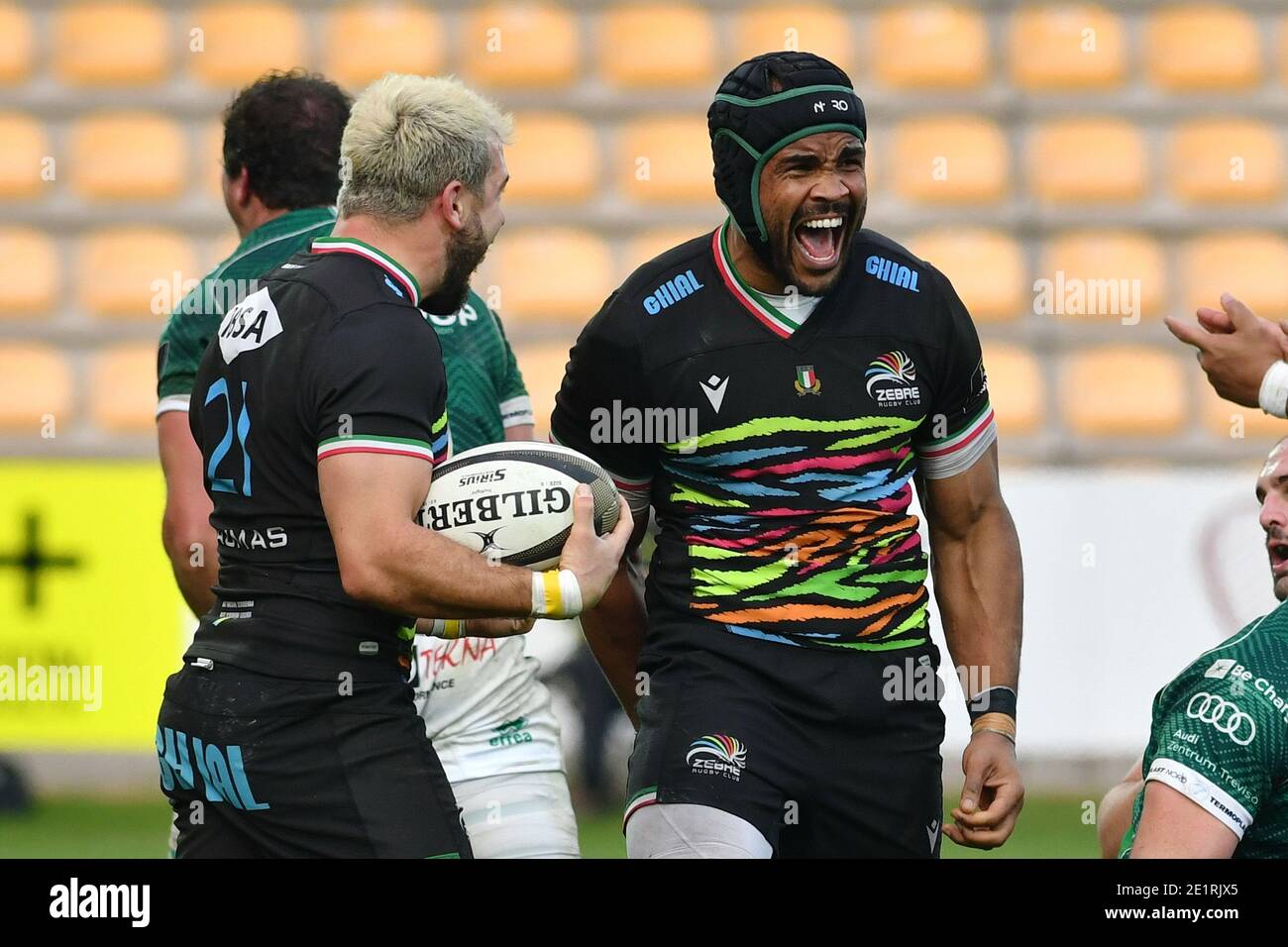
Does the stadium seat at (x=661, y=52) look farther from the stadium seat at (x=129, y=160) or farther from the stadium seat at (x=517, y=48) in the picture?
the stadium seat at (x=129, y=160)

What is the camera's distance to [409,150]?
3771 mm

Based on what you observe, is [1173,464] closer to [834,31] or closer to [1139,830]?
[834,31]

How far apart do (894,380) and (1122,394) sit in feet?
23.6

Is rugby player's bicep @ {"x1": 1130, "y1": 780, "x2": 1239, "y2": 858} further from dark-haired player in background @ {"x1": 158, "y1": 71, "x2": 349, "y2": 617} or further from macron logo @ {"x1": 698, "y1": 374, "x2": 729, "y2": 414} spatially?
dark-haired player in background @ {"x1": 158, "y1": 71, "x2": 349, "y2": 617}

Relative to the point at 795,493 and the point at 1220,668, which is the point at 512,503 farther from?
the point at 1220,668

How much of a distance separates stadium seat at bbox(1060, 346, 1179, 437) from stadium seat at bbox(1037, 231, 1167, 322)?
1.15ft

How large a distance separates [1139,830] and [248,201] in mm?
3133

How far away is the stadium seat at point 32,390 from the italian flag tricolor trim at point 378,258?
736 centimetres

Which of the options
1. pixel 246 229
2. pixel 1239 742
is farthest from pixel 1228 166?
pixel 1239 742

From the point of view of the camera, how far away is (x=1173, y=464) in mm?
10672

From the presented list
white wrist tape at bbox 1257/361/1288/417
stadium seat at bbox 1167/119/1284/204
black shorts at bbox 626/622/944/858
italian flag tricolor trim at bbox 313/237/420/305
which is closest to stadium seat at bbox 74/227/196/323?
stadium seat at bbox 1167/119/1284/204

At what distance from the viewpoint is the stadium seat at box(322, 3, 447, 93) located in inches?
455

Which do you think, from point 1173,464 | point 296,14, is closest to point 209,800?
point 1173,464

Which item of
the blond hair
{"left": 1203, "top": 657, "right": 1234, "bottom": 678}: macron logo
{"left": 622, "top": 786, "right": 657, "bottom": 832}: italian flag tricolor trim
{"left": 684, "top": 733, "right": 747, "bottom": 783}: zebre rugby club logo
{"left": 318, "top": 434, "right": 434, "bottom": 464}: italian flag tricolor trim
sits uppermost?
the blond hair
